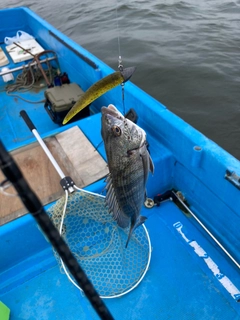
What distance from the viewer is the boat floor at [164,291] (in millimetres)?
2346

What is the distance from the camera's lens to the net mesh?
2.50m

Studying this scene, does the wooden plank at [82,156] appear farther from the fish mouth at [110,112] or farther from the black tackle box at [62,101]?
the fish mouth at [110,112]

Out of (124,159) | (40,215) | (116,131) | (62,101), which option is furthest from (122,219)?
(62,101)

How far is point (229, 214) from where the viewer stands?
2484 mm

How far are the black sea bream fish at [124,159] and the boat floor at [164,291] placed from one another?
1116 mm

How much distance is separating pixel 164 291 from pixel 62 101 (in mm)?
2827

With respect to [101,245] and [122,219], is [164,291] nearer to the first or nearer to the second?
[101,245]

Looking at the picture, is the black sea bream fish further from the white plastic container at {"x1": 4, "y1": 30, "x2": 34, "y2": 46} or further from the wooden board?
the white plastic container at {"x1": 4, "y1": 30, "x2": 34, "y2": 46}

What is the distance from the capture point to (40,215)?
2.53 feet

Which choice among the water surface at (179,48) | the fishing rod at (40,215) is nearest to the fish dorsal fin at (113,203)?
the fishing rod at (40,215)

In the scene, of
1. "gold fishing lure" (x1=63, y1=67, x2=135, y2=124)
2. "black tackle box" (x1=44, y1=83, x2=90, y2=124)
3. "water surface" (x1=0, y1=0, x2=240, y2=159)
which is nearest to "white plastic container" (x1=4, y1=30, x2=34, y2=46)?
"water surface" (x1=0, y1=0, x2=240, y2=159)

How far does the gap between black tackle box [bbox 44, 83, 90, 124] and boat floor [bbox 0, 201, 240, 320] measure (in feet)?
6.74

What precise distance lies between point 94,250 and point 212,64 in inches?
245

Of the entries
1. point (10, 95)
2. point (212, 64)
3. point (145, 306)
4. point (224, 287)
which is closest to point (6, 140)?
point (10, 95)
